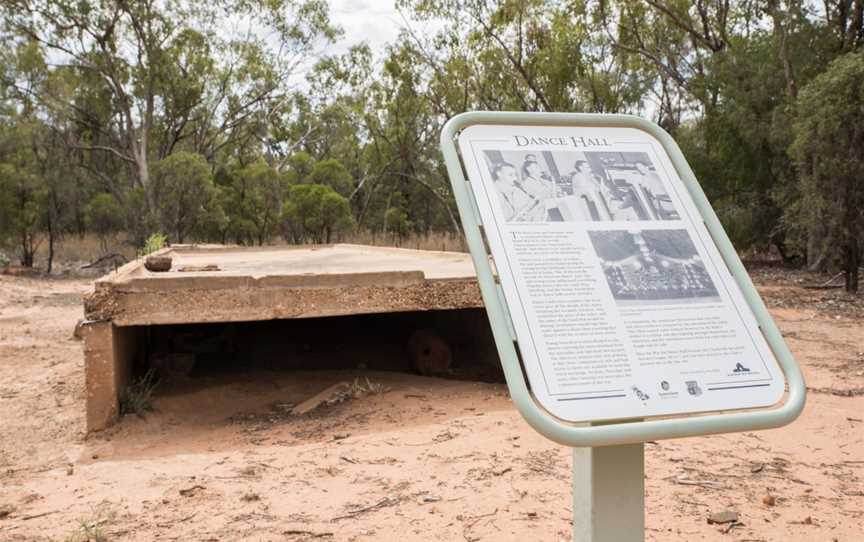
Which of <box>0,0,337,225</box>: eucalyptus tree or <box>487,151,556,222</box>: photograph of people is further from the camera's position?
<box>0,0,337,225</box>: eucalyptus tree

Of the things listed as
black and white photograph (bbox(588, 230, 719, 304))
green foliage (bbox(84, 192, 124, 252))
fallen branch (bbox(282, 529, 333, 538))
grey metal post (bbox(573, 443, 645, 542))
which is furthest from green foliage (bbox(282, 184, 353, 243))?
grey metal post (bbox(573, 443, 645, 542))

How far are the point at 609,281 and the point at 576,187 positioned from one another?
31 centimetres

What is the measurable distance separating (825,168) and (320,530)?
884cm

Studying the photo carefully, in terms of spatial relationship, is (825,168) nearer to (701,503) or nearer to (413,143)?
(701,503)

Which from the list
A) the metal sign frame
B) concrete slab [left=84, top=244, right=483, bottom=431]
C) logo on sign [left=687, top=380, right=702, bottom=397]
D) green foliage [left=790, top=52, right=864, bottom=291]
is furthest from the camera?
green foliage [left=790, top=52, right=864, bottom=291]

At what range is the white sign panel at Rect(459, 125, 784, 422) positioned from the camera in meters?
1.77

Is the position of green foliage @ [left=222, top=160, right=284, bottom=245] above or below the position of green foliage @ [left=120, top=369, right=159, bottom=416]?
above

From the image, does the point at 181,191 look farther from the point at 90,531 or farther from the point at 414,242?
the point at 90,531

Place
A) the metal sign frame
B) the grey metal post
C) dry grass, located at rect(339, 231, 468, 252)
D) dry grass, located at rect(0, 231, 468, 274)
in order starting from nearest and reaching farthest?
the metal sign frame, the grey metal post, dry grass, located at rect(339, 231, 468, 252), dry grass, located at rect(0, 231, 468, 274)

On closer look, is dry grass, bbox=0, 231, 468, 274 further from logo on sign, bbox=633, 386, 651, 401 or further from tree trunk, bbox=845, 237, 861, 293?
logo on sign, bbox=633, 386, 651, 401

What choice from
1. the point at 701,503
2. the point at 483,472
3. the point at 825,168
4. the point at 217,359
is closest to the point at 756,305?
the point at 701,503

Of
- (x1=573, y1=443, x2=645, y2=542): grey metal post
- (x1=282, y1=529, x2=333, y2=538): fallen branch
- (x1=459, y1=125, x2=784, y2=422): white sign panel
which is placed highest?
(x1=459, y1=125, x2=784, y2=422): white sign panel

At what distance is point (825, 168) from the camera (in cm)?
962

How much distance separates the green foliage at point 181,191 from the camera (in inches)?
692
